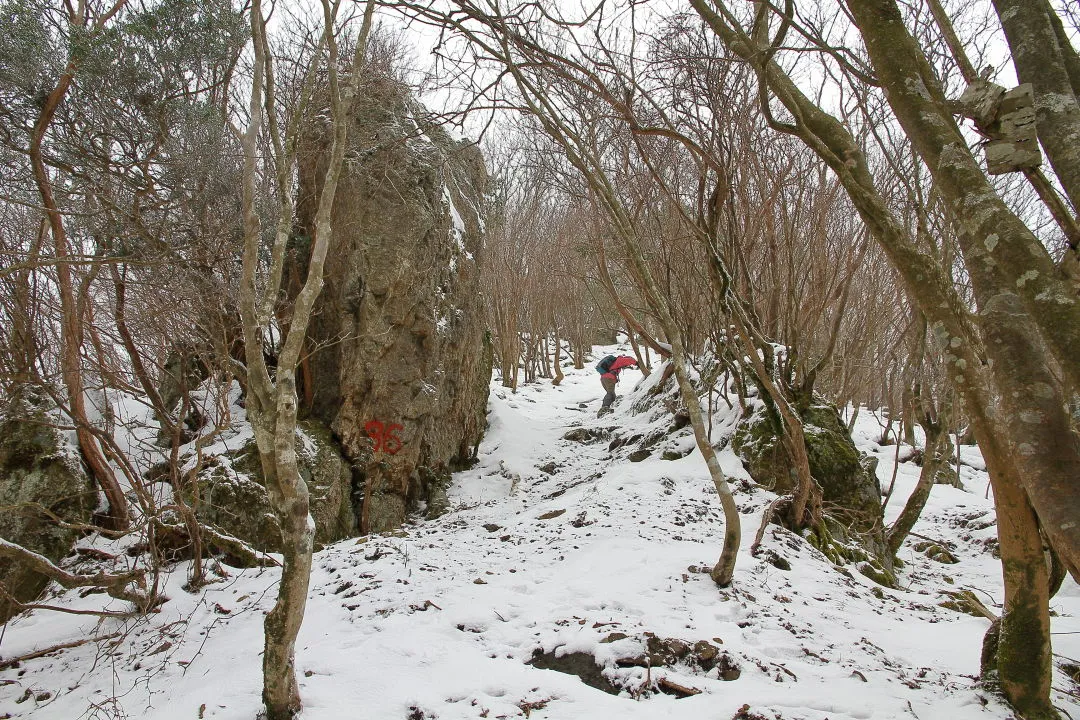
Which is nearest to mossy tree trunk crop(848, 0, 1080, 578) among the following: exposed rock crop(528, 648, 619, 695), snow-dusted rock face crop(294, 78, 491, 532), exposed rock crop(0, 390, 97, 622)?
exposed rock crop(528, 648, 619, 695)

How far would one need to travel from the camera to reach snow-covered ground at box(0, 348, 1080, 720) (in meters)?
2.46

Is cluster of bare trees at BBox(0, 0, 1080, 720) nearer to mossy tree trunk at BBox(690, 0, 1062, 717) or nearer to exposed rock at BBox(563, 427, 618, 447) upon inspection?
mossy tree trunk at BBox(690, 0, 1062, 717)

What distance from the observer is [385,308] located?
267 inches

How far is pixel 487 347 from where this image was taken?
33.6ft

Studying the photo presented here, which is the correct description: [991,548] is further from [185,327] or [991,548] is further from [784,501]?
[185,327]

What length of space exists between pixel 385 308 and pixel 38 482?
3669 millimetres

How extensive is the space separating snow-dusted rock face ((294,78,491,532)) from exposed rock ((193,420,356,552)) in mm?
281

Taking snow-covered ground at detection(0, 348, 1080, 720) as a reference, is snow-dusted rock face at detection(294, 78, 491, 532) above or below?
above

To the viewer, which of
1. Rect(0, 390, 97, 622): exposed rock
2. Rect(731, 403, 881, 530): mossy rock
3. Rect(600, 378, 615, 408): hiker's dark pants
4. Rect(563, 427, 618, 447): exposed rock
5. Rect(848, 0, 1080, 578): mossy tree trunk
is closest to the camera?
Rect(848, 0, 1080, 578): mossy tree trunk

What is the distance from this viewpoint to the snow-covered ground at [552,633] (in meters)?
2.46

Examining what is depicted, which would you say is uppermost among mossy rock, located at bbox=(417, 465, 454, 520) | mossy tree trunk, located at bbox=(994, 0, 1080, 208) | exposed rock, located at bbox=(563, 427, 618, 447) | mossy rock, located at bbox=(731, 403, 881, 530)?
mossy tree trunk, located at bbox=(994, 0, 1080, 208)

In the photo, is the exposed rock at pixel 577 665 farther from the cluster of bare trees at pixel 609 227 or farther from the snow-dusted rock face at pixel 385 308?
the snow-dusted rock face at pixel 385 308

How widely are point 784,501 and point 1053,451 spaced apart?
3.32 m

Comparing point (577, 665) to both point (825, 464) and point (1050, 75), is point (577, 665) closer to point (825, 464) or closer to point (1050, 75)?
point (1050, 75)
